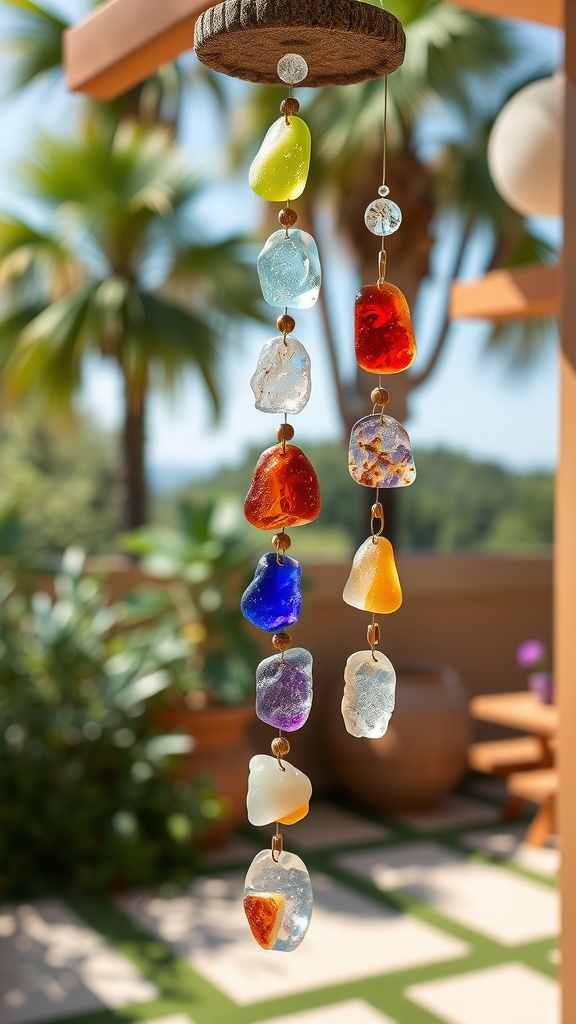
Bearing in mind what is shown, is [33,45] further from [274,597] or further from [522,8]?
[274,597]

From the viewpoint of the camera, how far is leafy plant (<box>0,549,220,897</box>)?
11.8 feet

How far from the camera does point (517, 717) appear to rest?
4.29 m

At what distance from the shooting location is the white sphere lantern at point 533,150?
282 cm

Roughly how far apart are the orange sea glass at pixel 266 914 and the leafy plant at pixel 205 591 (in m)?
3.02

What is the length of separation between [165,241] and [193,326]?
1.50ft

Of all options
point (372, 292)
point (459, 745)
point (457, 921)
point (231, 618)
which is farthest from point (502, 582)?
point (372, 292)

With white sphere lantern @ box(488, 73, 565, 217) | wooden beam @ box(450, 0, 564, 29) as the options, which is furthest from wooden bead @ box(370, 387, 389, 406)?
white sphere lantern @ box(488, 73, 565, 217)

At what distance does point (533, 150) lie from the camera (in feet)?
9.27

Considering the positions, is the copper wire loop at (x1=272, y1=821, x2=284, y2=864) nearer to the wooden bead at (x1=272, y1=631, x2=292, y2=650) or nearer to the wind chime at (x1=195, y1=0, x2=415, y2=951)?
the wind chime at (x1=195, y1=0, x2=415, y2=951)

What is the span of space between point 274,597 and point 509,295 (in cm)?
239

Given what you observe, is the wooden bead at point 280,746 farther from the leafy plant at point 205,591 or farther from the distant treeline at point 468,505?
the distant treeline at point 468,505

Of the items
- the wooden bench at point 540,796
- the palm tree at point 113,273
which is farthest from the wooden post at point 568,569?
the palm tree at point 113,273

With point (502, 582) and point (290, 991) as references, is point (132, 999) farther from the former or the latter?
point (502, 582)

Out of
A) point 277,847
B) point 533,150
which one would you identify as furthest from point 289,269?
point 533,150
